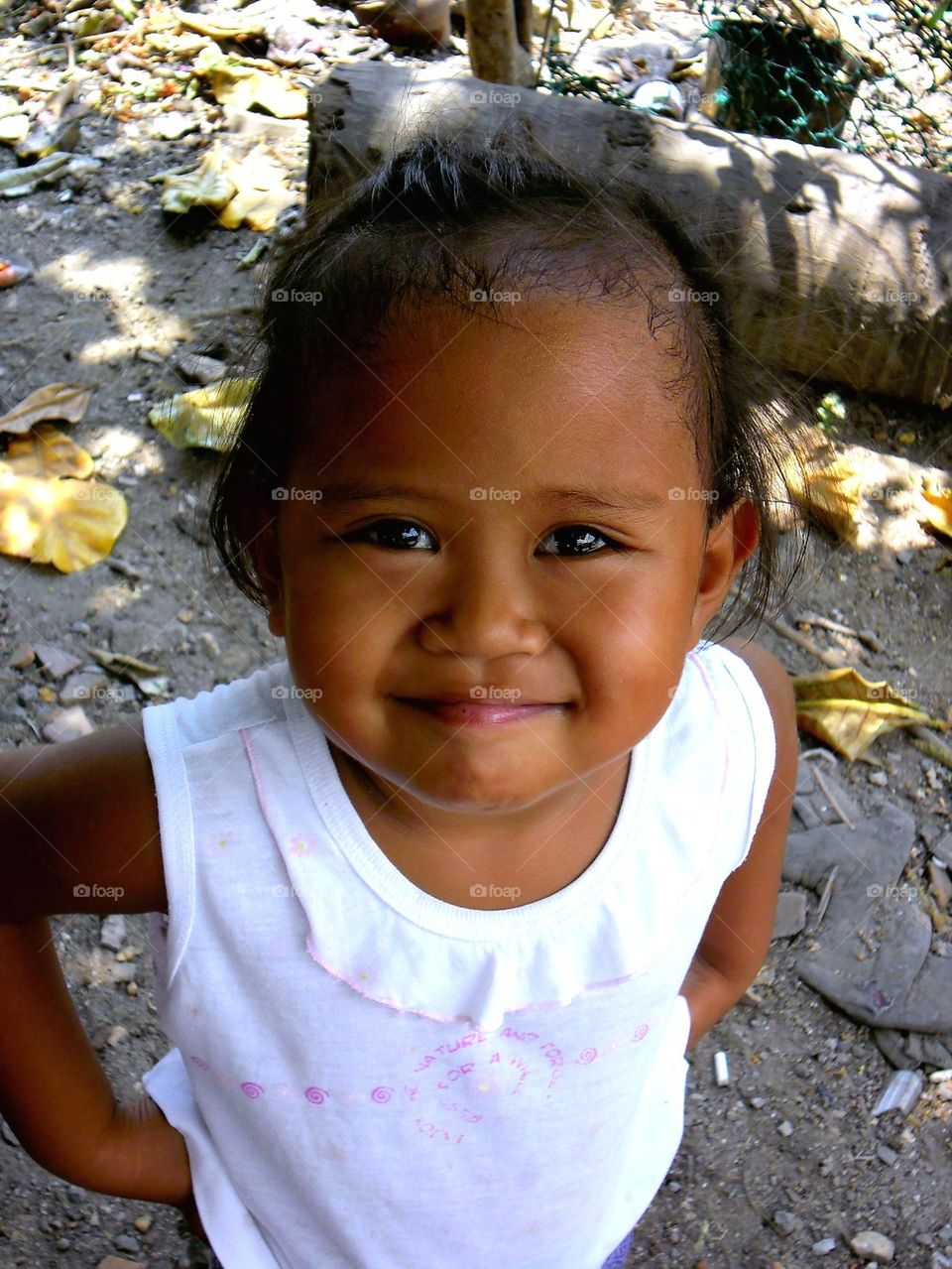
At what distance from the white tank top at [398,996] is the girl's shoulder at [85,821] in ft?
0.09

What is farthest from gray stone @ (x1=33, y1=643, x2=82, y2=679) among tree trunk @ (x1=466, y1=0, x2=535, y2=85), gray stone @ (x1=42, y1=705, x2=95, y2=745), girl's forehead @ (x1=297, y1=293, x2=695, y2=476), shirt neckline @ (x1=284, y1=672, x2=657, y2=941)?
tree trunk @ (x1=466, y1=0, x2=535, y2=85)

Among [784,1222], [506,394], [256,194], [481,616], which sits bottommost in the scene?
[784,1222]

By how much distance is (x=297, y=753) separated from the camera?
1.35 m

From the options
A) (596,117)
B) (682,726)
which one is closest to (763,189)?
(596,117)

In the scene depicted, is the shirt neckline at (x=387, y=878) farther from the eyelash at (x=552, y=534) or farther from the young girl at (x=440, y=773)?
the eyelash at (x=552, y=534)

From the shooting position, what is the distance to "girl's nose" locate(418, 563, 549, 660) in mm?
1089

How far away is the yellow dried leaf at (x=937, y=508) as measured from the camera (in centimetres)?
349

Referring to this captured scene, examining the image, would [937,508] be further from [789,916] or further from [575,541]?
[575,541]

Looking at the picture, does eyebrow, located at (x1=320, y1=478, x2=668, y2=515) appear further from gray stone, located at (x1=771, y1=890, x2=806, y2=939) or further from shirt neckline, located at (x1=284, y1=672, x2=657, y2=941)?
gray stone, located at (x1=771, y1=890, x2=806, y2=939)

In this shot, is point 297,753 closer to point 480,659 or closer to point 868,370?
point 480,659

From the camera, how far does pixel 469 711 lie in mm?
1138

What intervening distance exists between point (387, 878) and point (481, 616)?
390 millimetres

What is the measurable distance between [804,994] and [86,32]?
5078mm

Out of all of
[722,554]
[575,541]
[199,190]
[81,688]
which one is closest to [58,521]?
[81,688]
